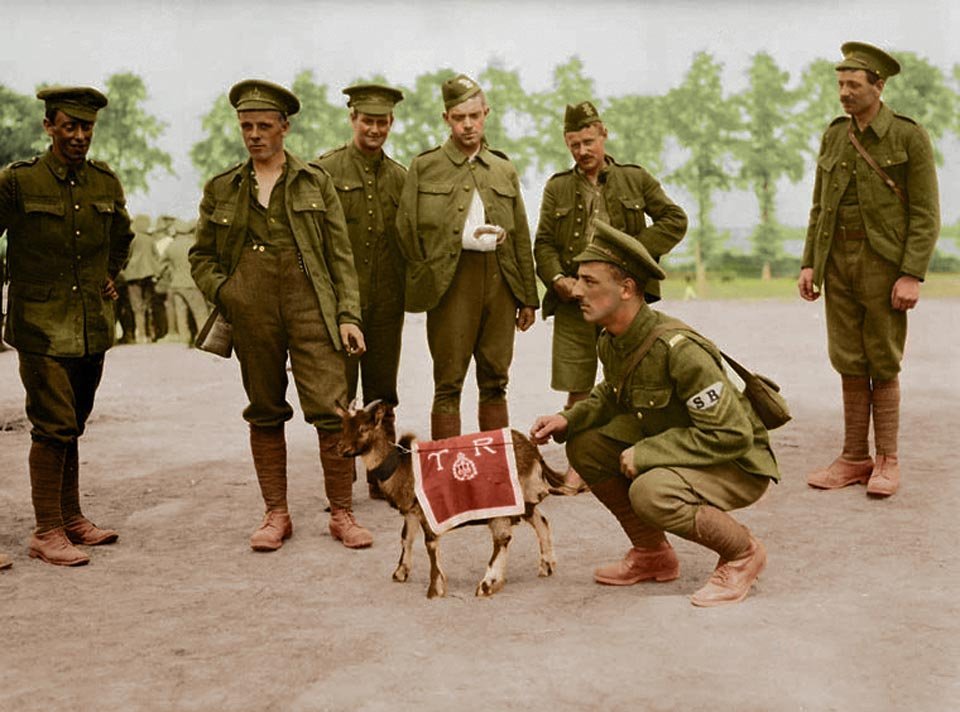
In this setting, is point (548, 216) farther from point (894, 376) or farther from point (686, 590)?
point (686, 590)

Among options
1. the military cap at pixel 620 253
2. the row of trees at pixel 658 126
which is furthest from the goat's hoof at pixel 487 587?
the row of trees at pixel 658 126

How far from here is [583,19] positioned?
8.41m

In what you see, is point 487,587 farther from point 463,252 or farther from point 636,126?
point 636,126

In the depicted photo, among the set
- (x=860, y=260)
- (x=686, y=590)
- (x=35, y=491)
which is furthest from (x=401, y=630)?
(x=860, y=260)

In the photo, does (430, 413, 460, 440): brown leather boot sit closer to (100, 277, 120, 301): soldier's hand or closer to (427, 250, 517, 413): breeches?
(427, 250, 517, 413): breeches

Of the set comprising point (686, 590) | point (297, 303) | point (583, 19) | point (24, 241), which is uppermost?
point (583, 19)

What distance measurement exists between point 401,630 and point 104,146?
54.5ft

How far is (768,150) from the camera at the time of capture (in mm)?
23859

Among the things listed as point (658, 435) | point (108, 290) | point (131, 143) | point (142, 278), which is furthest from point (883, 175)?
point (131, 143)

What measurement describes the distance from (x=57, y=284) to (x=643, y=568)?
306 centimetres

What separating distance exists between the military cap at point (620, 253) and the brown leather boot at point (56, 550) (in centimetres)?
281

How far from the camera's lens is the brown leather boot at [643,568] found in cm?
472

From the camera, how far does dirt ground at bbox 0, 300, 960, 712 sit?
3578 mm

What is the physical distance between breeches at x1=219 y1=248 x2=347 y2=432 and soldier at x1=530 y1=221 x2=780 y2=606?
1.28m
